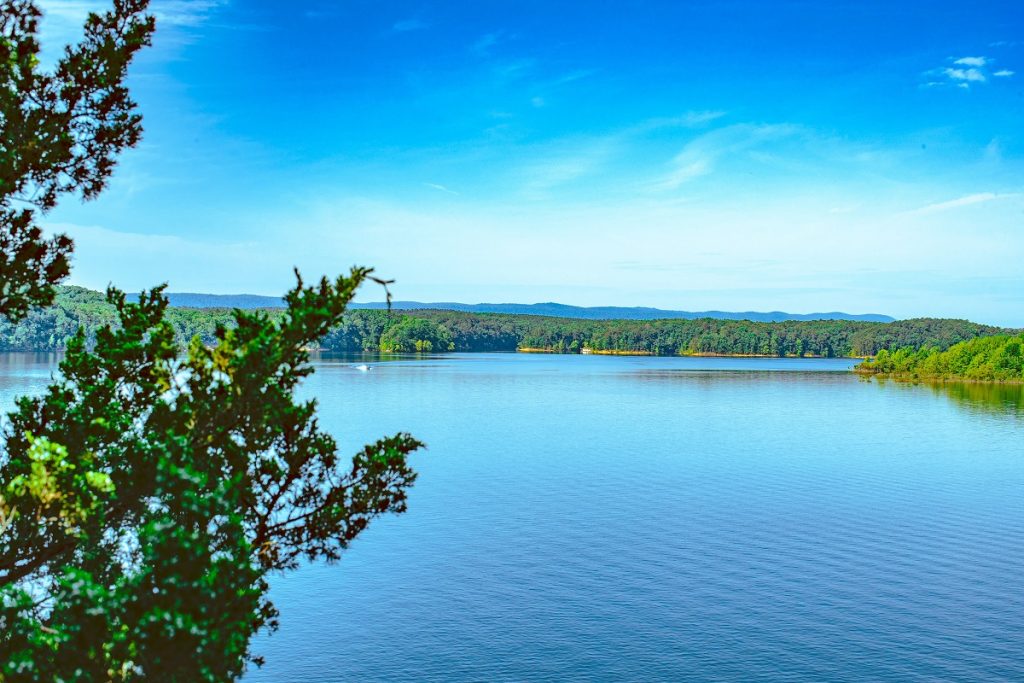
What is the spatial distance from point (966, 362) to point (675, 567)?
4212 inches

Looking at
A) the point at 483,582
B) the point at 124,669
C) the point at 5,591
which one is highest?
the point at 5,591

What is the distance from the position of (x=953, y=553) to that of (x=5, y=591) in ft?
83.3

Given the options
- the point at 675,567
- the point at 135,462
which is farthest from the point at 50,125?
the point at 675,567

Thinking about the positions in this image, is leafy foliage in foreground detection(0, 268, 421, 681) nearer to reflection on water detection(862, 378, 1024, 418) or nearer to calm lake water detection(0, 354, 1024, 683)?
calm lake water detection(0, 354, 1024, 683)

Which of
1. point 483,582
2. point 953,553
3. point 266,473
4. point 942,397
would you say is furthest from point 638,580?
point 942,397

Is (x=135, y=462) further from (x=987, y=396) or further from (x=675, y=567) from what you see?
(x=987, y=396)

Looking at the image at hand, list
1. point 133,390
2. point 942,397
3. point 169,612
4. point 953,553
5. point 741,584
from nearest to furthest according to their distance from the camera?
point 169,612, point 133,390, point 741,584, point 953,553, point 942,397

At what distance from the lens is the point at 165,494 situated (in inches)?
338

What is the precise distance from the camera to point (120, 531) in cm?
1048

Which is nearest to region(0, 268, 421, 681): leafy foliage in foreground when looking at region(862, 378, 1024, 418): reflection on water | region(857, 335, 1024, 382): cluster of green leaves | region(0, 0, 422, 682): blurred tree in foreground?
region(0, 0, 422, 682): blurred tree in foreground

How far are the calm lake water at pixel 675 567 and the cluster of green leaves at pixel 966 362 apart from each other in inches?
2596

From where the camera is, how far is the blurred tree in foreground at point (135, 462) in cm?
762

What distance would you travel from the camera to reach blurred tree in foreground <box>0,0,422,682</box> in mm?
7621

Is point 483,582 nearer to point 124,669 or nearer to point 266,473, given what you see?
point 266,473
